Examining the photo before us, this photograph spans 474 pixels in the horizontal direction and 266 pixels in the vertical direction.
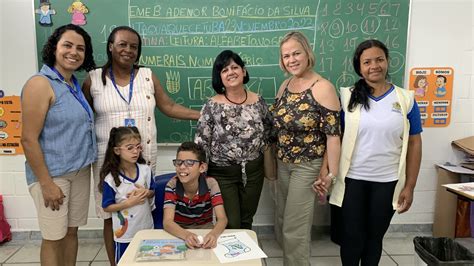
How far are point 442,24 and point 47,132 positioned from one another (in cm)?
308

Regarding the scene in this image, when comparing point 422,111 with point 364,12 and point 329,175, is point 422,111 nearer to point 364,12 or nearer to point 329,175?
point 364,12

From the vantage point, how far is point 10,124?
2.89 meters

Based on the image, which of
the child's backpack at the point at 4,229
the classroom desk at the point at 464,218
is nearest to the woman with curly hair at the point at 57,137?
the child's backpack at the point at 4,229

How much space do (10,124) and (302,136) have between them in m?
2.41

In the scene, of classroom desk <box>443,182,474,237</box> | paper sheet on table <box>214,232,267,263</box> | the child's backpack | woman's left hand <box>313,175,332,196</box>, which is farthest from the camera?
the child's backpack

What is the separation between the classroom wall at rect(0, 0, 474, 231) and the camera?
2803mm

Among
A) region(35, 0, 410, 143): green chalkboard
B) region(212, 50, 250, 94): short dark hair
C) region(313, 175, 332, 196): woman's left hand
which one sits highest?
region(35, 0, 410, 143): green chalkboard

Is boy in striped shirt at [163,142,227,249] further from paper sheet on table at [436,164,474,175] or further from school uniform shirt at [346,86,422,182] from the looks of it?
paper sheet on table at [436,164,474,175]

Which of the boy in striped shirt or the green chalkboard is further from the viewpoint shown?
the green chalkboard

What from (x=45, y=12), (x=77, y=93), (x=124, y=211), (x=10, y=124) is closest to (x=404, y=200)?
(x=124, y=211)

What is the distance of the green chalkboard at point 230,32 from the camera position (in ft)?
9.11

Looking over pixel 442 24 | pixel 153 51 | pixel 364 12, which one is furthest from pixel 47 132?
pixel 442 24

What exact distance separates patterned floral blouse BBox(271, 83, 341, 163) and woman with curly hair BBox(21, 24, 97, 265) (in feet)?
3.63

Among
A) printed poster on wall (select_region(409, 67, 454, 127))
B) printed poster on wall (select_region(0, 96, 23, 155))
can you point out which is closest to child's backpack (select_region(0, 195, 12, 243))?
printed poster on wall (select_region(0, 96, 23, 155))
